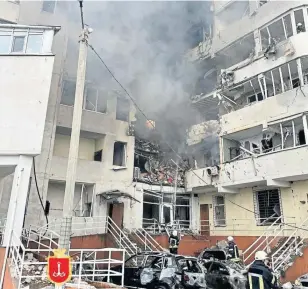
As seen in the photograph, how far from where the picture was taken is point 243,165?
1714 centimetres

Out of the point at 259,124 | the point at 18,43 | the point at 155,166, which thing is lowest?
the point at 155,166

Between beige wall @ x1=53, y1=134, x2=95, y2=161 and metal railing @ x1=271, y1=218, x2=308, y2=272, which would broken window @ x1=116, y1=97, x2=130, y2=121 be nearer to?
beige wall @ x1=53, y1=134, x2=95, y2=161

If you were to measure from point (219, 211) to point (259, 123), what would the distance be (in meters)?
6.53

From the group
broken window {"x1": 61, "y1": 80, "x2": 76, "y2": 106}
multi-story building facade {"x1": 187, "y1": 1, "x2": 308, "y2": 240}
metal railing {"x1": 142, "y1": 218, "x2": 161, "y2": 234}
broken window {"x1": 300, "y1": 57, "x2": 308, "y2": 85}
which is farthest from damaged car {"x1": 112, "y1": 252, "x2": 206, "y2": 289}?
broken window {"x1": 300, "y1": 57, "x2": 308, "y2": 85}

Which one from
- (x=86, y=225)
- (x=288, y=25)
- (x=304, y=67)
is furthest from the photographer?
(x=288, y=25)

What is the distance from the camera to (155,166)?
21.5 meters

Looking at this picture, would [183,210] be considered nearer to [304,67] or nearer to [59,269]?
[304,67]

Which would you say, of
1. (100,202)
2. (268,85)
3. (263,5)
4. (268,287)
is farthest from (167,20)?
(268,287)

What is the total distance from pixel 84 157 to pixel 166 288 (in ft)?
37.4

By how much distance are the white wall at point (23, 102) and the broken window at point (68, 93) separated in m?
6.07

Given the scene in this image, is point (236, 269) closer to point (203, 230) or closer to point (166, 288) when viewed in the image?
point (166, 288)

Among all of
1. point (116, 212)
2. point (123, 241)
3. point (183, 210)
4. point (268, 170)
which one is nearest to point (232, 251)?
point (268, 170)

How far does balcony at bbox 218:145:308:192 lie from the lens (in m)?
14.8

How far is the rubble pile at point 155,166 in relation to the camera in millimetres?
20734
